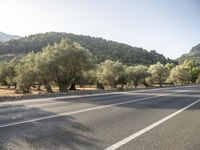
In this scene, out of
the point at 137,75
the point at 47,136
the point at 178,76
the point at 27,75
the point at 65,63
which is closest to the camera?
the point at 47,136

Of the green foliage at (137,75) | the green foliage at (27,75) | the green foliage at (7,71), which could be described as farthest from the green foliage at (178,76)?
the green foliage at (27,75)

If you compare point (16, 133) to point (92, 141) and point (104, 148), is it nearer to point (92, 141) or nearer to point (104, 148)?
point (92, 141)

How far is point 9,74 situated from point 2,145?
83796 mm

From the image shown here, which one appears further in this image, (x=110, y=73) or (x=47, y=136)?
(x=110, y=73)

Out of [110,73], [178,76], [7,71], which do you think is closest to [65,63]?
[110,73]

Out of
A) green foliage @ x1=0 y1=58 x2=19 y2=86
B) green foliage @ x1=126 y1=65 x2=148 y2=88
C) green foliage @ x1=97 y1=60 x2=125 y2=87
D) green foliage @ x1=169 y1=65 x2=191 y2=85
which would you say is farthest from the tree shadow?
green foliage @ x1=169 y1=65 x2=191 y2=85

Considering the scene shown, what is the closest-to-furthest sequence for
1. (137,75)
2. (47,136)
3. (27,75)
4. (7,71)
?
(47,136)
(27,75)
(7,71)
(137,75)

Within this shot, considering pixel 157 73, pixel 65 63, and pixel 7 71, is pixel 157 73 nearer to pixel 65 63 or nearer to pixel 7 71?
pixel 7 71

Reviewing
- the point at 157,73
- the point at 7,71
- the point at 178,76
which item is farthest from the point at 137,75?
the point at 178,76

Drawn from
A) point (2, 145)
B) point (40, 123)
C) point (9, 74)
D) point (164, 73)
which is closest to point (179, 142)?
point (2, 145)

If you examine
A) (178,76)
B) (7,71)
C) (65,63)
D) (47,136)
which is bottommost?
(47,136)

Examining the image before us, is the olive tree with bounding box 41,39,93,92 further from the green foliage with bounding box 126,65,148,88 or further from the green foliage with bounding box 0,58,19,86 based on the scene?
the green foliage with bounding box 126,65,148,88

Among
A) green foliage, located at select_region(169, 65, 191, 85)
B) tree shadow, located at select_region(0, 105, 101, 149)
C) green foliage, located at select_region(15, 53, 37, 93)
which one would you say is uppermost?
green foliage, located at select_region(169, 65, 191, 85)

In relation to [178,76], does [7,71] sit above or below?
below
